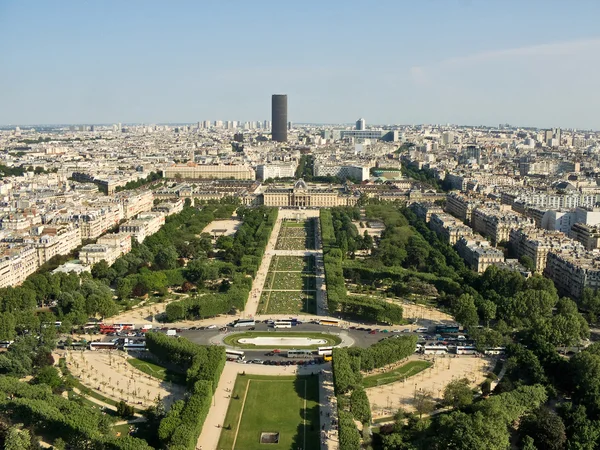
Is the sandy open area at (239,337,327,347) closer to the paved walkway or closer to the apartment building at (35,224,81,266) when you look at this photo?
the paved walkway

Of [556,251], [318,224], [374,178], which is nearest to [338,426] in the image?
[556,251]

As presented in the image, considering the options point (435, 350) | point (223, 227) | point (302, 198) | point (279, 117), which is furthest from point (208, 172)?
point (279, 117)

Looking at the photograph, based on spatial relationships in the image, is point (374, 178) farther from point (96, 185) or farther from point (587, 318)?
point (587, 318)

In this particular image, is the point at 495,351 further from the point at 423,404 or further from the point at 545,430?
the point at 545,430

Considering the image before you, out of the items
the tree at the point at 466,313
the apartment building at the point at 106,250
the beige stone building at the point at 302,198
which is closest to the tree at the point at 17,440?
the tree at the point at 466,313

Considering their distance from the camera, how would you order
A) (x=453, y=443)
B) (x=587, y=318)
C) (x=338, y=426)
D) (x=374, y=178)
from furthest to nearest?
(x=374, y=178) → (x=587, y=318) → (x=338, y=426) → (x=453, y=443)

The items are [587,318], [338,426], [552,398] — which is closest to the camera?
[338,426]
